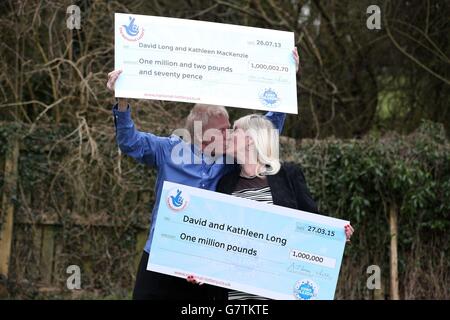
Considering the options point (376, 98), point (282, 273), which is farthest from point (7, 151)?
point (376, 98)

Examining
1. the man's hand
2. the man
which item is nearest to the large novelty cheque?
the man

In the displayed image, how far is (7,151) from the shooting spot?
6.92 meters

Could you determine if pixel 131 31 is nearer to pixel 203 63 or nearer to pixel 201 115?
pixel 203 63

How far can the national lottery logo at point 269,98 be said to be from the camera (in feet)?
12.5

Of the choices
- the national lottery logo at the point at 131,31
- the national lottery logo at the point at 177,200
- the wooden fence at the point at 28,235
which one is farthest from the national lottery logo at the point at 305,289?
the wooden fence at the point at 28,235

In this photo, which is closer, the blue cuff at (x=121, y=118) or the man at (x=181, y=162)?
the blue cuff at (x=121, y=118)

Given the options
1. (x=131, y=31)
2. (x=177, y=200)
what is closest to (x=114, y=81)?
(x=131, y=31)

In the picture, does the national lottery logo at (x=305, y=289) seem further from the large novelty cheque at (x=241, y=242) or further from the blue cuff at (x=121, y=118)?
the blue cuff at (x=121, y=118)

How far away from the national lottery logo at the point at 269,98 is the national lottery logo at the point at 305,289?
Answer: 98 cm

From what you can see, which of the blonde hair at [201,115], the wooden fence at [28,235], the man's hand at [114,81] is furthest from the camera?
the wooden fence at [28,235]

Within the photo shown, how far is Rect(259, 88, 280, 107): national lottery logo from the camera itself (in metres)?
3.80

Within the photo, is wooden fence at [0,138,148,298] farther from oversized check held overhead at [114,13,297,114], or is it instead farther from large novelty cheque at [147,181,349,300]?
oversized check held overhead at [114,13,297,114]
